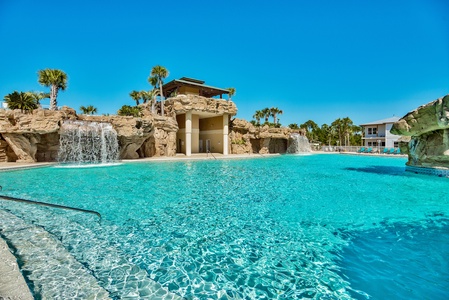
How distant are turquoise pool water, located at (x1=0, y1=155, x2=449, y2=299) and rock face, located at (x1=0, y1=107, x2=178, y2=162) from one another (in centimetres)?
931

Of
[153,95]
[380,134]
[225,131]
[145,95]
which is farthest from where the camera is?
[380,134]

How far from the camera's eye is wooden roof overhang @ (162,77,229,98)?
3382 cm

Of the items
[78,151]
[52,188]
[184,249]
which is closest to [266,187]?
[184,249]

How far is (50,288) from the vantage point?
2.96m

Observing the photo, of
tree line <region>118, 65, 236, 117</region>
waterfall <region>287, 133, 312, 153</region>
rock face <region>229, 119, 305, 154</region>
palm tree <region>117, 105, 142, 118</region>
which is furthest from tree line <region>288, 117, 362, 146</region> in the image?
palm tree <region>117, 105, 142, 118</region>

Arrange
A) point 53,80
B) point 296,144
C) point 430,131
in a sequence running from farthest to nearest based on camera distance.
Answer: point 296,144
point 53,80
point 430,131

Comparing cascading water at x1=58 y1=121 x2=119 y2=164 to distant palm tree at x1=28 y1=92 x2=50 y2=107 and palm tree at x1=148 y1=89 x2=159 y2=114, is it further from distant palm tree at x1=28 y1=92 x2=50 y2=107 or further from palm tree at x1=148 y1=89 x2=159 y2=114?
palm tree at x1=148 y1=89 x2=159 y2=114

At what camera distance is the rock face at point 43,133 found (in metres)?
15.7

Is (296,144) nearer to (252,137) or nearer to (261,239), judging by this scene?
(252,137)

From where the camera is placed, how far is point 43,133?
1641 centimetres

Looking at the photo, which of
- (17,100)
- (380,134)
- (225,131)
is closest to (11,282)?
(17,100)

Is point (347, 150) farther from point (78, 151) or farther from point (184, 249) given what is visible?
point (184, 249)

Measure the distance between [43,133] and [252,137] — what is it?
23.7 meters

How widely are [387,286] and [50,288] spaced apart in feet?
14.8
